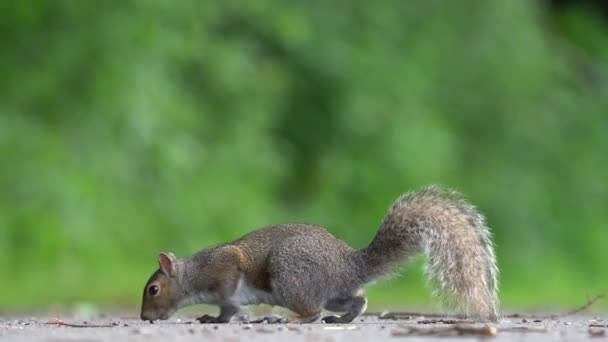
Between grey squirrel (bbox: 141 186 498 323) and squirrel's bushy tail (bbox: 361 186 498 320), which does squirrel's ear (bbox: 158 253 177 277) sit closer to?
grey squirrel (bbox: 141 186 498 323)

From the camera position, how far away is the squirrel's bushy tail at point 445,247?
269 inches

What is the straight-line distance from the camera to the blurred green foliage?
13.9m

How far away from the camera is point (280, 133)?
17.4m

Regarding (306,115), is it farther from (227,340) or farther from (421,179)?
(227,340)

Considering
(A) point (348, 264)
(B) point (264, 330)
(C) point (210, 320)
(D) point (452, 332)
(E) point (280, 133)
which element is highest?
(E) point (280, 133)

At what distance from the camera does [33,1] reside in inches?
561

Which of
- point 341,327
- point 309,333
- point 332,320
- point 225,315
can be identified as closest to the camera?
point 309,333

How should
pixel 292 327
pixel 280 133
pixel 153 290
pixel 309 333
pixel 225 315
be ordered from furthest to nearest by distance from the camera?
pixel 280 133 < pixel 153 290 < pixel 225 315 < pixel 292 327 < pixel 309 333

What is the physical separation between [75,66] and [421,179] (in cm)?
411

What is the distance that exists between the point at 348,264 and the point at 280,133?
10199 millimetres

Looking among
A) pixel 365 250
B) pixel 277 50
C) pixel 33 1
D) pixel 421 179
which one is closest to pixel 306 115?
pixel 277 50

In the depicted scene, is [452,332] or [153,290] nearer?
[452,332]

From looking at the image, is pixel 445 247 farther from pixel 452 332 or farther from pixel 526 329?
pixel 452 332

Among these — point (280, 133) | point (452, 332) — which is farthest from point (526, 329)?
point (280, 133)
